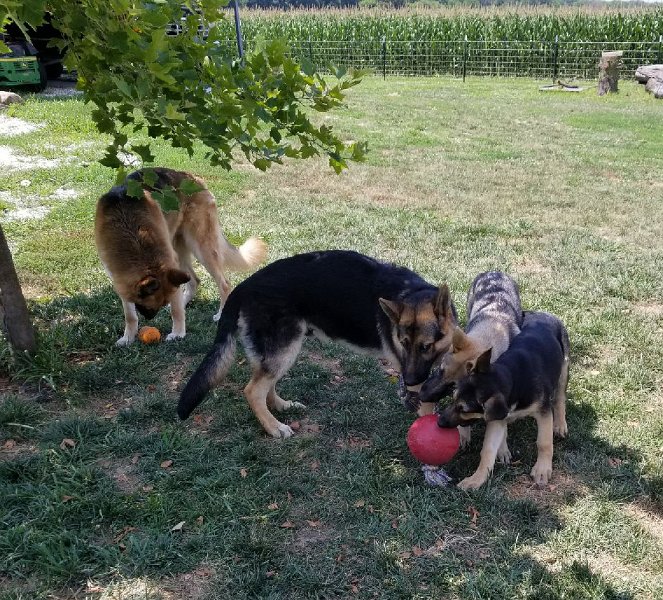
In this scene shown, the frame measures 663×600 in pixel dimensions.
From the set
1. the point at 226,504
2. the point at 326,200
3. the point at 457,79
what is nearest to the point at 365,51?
the point at 457,79

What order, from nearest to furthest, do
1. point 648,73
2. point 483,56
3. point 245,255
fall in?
point 245,255 → point 648,73 → point 483,56

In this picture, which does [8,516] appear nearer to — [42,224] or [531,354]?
[531,354]

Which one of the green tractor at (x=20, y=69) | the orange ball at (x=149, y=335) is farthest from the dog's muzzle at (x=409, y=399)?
the green tractor at (x=20, y=69)

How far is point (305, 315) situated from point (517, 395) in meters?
1.51

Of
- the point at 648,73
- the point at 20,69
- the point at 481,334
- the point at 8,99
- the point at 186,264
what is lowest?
the point at 186,264

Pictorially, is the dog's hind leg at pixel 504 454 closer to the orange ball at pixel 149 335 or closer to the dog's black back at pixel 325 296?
the dog's black back at pixel 325 296

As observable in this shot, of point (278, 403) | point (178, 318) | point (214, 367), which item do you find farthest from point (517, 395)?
point (178, 318)

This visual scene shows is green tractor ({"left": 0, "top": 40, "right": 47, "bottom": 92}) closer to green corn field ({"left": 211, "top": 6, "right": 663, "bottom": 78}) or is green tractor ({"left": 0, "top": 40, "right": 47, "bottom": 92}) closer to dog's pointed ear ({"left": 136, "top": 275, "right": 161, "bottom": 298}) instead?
green corn field ({"left": 211, "top": 6, "right": 663, "bottom": 78})

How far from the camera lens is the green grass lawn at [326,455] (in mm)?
3240

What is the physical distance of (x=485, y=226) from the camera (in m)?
8.48

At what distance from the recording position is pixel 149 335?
5.56 metres

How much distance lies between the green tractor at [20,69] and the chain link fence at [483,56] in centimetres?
1282

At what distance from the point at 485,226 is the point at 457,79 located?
2248cm

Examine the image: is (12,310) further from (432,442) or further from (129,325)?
(432,442)
